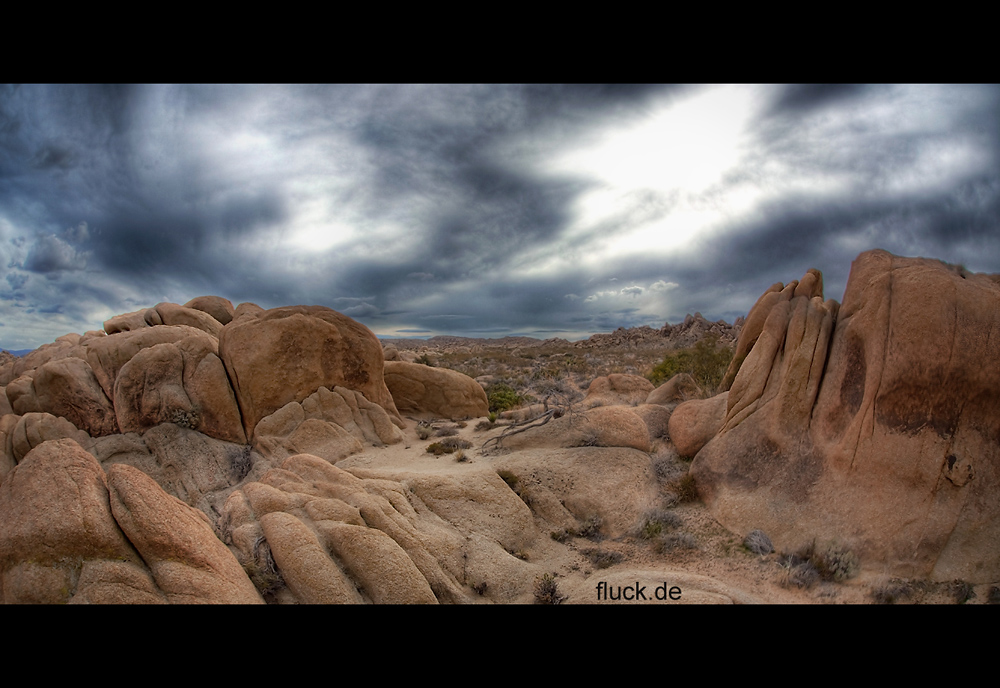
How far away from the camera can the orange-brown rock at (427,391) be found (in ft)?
53.0

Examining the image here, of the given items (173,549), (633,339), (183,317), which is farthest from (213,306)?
(633,339)

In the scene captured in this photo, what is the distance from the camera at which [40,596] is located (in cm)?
422

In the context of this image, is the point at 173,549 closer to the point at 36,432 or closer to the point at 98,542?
the point at 98,542

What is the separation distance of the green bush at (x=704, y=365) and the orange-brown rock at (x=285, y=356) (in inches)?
453

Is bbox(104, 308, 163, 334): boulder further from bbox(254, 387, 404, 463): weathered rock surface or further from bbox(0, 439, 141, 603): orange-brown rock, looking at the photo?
bbox(0, 439, 141, 603): orange-brown rock

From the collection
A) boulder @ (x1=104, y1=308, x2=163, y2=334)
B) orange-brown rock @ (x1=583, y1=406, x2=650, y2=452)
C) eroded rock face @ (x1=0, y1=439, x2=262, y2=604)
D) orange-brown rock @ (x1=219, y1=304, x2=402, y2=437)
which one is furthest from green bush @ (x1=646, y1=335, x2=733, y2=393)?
boulder @ (x1=104, y1=308, x2=163, y2=334)

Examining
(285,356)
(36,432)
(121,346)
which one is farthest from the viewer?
(121,346)

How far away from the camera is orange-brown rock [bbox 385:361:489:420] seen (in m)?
16.1

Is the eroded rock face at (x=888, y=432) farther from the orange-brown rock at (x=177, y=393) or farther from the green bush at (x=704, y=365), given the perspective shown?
the orange-brown rock at (x=177, y=393)

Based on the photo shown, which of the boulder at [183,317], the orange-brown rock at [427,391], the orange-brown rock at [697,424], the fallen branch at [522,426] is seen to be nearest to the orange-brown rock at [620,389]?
the fallen branch at [522,426]

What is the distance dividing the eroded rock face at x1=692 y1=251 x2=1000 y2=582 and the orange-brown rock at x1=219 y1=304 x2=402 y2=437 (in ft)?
33.4

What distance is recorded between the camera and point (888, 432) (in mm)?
6922

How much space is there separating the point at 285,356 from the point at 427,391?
5411mm

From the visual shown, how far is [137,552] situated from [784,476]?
9.48m
